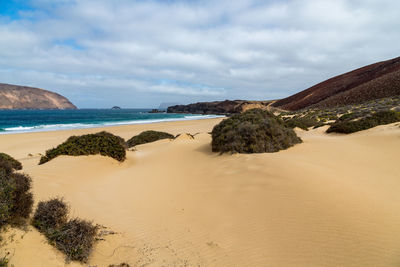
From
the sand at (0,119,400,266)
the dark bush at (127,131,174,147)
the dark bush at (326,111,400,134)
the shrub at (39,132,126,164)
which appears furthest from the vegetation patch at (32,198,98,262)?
the dark bush at (326,111,400,134)

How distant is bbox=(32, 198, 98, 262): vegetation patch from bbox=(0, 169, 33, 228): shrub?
22 centimetres

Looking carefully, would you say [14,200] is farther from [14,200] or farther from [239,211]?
[239,211]

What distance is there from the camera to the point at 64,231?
3.10m

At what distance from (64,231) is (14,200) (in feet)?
2.80

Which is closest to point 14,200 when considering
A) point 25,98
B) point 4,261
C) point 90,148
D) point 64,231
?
point 64,231

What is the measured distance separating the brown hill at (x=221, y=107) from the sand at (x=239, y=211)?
7554 centimetres

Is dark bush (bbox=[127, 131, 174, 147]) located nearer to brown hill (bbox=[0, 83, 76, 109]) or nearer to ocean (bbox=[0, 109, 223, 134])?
ocean (bbox=[0, 109, 223, 134])

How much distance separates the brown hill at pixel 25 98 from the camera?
161663mm

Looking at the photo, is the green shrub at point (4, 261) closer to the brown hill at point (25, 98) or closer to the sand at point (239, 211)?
the sand at point (239, 211)

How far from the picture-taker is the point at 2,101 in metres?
157

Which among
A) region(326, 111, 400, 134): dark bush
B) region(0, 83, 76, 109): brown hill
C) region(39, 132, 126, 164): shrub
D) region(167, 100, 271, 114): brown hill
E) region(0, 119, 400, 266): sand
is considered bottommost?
region(0, 119, 400, 266): sand

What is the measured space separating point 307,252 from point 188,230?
199 centimetres

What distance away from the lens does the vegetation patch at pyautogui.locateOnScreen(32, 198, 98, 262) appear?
9.74ft

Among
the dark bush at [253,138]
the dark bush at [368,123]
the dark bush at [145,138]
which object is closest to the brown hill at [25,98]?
the dark bush at [145,138]
